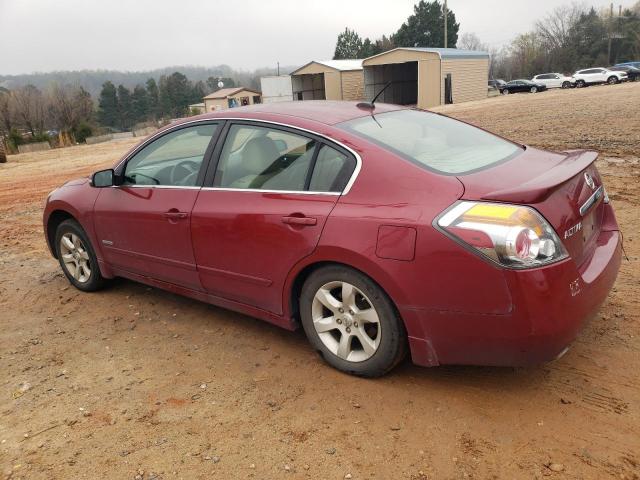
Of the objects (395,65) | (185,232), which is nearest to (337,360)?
(185,232)

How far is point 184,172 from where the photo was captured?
153 inches

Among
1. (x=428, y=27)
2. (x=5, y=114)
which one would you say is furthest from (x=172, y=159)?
(x=428, y=27)

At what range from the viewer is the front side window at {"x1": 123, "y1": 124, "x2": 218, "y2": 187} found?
150 inches

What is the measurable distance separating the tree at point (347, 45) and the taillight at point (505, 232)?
283 ft

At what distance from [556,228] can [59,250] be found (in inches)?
172

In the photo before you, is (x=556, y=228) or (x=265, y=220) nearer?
(x=556, y=228)

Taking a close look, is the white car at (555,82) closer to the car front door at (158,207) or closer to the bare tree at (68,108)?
the bare tree at (68,108)

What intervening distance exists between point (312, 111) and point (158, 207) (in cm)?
132

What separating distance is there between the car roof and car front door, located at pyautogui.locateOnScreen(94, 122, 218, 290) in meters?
0.21

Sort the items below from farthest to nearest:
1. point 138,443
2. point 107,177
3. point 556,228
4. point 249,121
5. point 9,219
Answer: point 9,219 < point 107,177 < point 249,121 < point 138,443 < point 556,228

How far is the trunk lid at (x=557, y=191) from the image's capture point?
2570 millimetres

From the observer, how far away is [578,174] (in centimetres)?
289

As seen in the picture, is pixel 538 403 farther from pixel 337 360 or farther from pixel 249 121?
pixel 249 121

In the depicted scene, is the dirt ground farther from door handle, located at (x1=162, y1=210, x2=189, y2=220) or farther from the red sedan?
door handle, located at (x1=162, y1=210, x2=189, y2=220)
